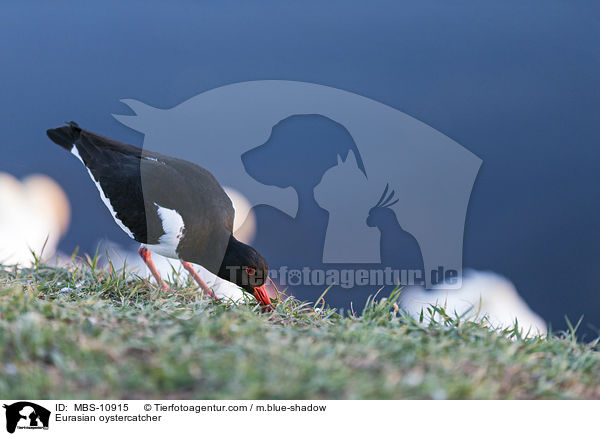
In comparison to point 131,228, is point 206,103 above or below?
above

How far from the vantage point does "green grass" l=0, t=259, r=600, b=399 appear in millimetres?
1281

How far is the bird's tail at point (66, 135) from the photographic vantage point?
3.03 meters

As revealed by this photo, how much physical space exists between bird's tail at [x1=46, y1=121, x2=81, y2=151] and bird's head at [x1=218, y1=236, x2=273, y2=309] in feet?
4.45

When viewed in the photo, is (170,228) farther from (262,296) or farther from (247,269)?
(262,296)

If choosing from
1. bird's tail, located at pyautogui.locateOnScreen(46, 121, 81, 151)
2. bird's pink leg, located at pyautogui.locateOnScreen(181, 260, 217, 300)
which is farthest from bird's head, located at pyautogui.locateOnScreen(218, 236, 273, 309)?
bird's tail, located at pyautogui.locateOnScreen(46, 121, 81, 151)

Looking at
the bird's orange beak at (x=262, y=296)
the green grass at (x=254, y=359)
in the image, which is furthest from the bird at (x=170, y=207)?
the green grass at (x=254, y=359)

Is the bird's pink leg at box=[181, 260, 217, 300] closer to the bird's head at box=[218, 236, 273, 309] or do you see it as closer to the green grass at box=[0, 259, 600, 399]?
the bird's head at box=[218, 236, 273, 309]

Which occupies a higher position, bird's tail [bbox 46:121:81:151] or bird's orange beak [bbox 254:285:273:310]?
Result: bird's tail [bbox 46:121:81:151]

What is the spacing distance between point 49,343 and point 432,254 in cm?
236

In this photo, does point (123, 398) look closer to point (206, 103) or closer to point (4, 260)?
point (206, 103)

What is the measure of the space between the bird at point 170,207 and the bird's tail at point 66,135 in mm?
12

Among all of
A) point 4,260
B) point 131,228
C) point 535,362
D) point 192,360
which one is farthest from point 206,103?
point 535,362

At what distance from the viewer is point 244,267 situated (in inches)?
109

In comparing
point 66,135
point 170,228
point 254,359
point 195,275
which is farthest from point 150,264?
point 254,359
